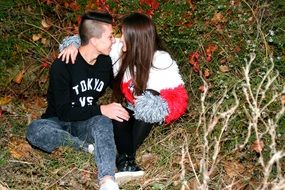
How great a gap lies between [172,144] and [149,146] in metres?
0.20

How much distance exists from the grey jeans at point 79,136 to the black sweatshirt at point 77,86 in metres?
0.08

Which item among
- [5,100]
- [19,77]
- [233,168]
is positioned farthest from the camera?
[19,77]

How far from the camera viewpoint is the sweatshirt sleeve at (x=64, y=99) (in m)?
3.77

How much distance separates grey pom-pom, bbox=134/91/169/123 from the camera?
147 inches

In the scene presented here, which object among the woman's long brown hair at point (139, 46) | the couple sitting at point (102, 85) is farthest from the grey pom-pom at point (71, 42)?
the woman's long brown hair at point (139, 46)

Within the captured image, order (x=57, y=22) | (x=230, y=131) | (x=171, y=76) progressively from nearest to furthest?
(x=230, y=131), (x=171, y=76), (x=57, y=22)

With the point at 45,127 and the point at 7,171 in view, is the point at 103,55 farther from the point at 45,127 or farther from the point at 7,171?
the point at 7,171

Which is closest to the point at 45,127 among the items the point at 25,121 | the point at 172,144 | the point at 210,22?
the point at 25,121

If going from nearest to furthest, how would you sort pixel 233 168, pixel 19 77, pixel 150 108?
1. pixel 233 168
2. pixel 150 108
3. pixel 19 77

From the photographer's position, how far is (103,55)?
3998 mm

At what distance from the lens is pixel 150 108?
3719 millimetres

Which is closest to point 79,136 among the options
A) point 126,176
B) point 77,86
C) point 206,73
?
point 77,86

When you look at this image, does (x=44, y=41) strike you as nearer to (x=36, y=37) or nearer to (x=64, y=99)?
(x=36, y=37)

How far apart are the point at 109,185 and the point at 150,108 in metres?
0.69
